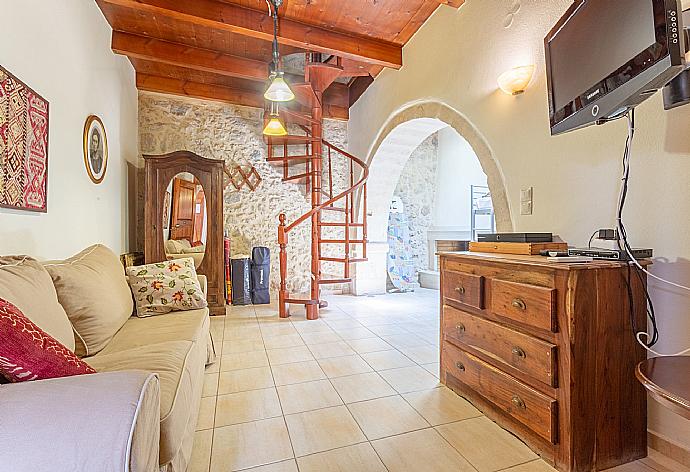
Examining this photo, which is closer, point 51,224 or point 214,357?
point 51,224

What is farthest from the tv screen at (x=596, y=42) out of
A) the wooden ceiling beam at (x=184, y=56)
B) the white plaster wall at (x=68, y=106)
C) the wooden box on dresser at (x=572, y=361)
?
the wooden ceiling beam at (x=184, y=56)

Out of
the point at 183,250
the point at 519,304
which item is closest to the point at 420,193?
the point at 183,250

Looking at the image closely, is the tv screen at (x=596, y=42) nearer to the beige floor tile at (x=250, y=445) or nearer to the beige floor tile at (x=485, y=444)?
the beige floor tile at (x=485, y=444)

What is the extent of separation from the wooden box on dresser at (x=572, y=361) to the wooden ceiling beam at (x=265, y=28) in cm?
306

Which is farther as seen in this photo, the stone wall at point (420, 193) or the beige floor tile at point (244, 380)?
the stone wall at point (420, 193)

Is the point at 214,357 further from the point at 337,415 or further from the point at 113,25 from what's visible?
the point at 113,25

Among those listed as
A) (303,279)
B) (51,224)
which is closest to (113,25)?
(51,224)

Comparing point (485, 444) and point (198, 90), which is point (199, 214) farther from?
point (485, 444)

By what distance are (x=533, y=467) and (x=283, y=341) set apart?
220 centimetres

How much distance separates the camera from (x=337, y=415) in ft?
6.36

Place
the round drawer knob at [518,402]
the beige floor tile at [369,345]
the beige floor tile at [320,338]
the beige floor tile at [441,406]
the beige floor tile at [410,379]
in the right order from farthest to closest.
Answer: the beige floor tile at [320,338]
the beige floor tile at [369,345]
the beige floor tile at [410,379]
the beige floor tile at [441,406]
the round drawer knob at [518,402]

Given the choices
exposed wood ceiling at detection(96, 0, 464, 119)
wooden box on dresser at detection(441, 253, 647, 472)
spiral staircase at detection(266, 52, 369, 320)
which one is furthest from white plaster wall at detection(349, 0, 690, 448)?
spiral staircase at detection(266, 52, 369, 320)

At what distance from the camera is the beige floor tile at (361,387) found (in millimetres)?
2150

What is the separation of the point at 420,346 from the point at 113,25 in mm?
Result: 4352
